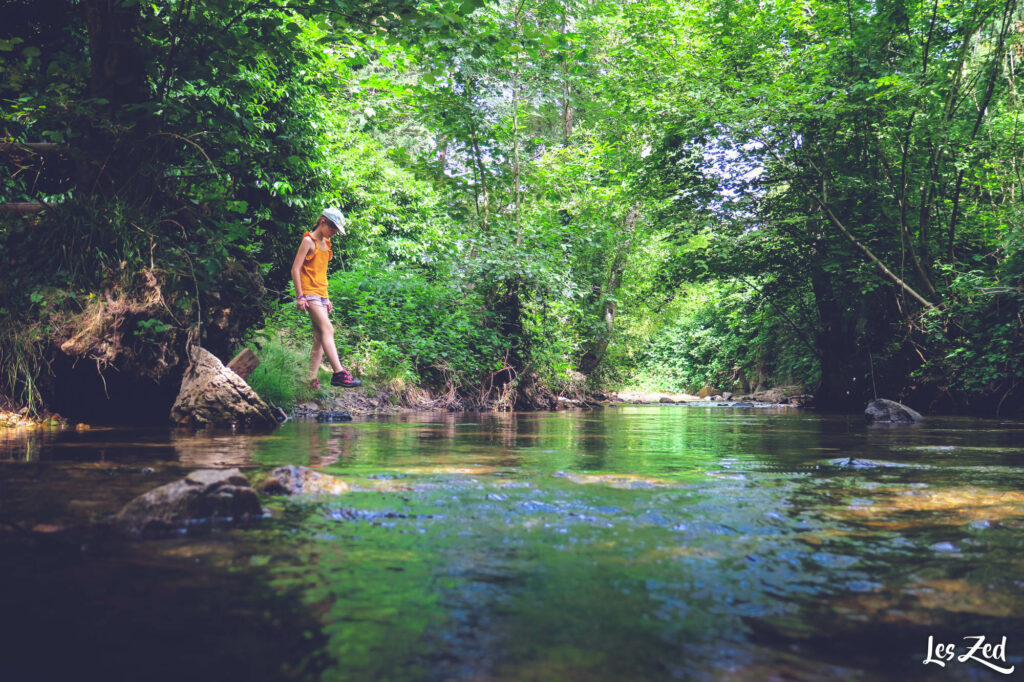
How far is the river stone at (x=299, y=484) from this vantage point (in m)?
3.01

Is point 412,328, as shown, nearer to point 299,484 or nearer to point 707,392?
point 299,484

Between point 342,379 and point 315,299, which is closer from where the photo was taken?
point 315,299

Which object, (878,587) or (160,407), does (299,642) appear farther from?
(160,407)

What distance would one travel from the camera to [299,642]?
53.4 inches

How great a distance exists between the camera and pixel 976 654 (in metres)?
1.38

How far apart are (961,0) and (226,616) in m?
13.7

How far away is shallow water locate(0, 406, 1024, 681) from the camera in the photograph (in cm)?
129

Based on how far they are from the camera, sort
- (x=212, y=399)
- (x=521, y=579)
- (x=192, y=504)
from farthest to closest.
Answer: (x=212, y=399), (x=192, y=504), (x=521, y=579)

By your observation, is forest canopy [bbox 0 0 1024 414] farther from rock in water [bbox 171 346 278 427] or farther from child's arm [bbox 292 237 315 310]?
child's arm [bbox 292 237 315 310]

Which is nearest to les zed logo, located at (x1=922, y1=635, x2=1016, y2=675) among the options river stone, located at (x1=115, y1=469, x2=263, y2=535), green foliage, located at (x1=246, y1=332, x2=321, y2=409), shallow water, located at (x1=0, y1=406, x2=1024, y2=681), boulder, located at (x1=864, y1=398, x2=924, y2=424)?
shallow water, located at (x1=0, y1=406, x2=1024, y2=681)

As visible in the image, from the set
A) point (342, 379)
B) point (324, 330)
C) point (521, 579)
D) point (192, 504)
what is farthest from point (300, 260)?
point (521, 579)

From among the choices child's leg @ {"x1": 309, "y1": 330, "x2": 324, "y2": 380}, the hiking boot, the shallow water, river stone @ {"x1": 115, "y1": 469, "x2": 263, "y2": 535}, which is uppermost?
child's leg @ {"x1": 309, "y1": 330, "x2": 324, "y2": 380}

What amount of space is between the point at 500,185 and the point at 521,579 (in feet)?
44.0

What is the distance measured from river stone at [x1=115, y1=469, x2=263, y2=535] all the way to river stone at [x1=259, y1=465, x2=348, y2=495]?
455 millimetres
